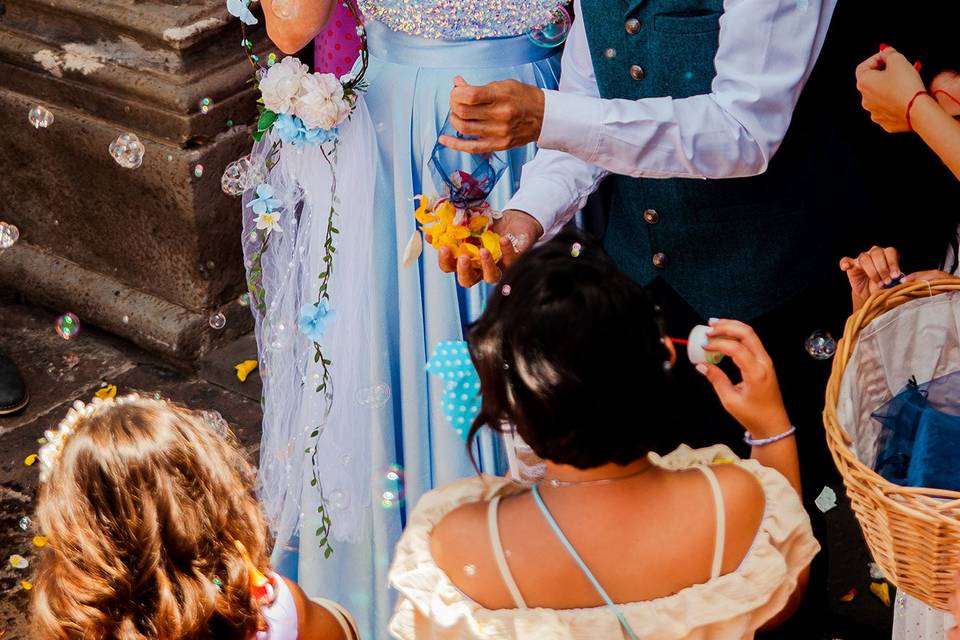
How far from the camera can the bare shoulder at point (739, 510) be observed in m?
1.80

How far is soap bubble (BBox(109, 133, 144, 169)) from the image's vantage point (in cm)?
385

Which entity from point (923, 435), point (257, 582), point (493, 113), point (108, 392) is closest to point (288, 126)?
point (493, 113)

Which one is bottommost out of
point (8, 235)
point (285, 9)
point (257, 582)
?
point (8, 235)

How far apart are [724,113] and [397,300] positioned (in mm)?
927

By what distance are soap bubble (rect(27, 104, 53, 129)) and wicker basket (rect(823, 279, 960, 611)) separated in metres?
2.91

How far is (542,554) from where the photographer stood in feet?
5.87

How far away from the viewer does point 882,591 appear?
308 cm

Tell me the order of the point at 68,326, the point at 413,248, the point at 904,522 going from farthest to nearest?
the point at 68,326 → the point at 413,248 → the point at 904,522

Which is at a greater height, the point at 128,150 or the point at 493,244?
the point at 493,244

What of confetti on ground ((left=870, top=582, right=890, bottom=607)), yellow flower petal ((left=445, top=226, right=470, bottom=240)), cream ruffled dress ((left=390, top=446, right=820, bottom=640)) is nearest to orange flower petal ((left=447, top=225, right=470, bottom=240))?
yellow flower petal ((left=445, top=226, right=470, bottom=240))

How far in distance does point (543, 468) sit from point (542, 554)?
48 cm

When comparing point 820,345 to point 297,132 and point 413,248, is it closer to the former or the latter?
point 413,248

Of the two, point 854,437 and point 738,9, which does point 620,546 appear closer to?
point 854,437

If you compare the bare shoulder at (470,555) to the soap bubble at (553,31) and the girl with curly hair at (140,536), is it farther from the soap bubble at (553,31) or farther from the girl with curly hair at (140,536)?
the soap bubble at (553,31)
